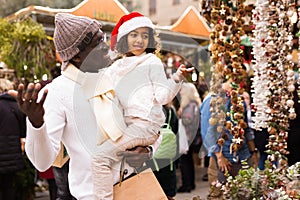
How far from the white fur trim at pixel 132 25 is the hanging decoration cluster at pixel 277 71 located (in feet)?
5.16

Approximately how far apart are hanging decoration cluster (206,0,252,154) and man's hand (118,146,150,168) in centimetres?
164

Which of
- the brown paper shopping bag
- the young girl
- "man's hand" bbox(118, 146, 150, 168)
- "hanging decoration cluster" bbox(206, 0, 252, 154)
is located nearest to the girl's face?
the young girl

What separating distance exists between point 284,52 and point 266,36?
0.18m

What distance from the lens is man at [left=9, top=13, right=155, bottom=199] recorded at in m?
1.79

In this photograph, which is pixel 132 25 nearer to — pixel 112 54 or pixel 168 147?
pixel 112 54

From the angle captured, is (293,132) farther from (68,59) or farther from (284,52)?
(68,59)

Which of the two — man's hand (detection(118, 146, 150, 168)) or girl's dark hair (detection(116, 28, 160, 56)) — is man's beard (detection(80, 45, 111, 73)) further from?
man's hand (detection(118, 146, 150, 168))

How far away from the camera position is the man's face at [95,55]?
186 centimetres

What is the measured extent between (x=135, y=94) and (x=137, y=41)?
0.92 ft

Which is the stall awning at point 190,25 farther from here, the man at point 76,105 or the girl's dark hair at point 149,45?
the man at point 76,105

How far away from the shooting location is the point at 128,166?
1858mm

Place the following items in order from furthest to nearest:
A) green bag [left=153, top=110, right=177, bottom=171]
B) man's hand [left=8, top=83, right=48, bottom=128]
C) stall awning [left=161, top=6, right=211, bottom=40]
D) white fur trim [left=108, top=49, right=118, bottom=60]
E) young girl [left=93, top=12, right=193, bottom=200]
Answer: stall awning [left=161, top=6, right=211, bottom=40] < green bag [left=153, top=110, right=177, bottom=171] < white fur trim [left=108, top=49, right=118, bottom=60] < young girl [left=93, top=12, right=193, bottom=200] < man's hand [left=8, top=83, right=48, bottom=128]

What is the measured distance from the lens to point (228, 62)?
334 cm

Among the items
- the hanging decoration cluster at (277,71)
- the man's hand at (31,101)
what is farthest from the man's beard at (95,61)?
the hanging decoration cluster at (277,71)
